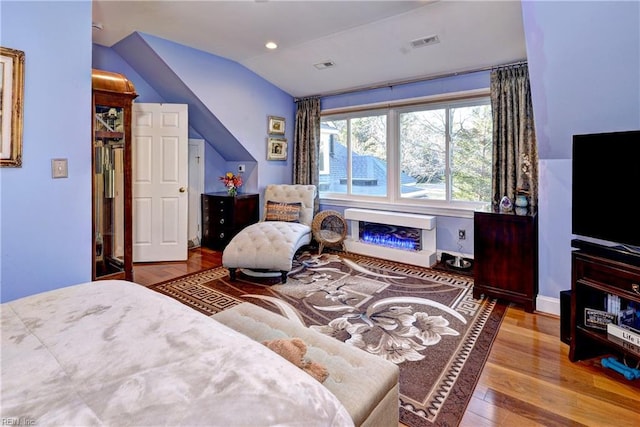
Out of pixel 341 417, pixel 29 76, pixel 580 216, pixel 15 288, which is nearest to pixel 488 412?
pixel 341 417

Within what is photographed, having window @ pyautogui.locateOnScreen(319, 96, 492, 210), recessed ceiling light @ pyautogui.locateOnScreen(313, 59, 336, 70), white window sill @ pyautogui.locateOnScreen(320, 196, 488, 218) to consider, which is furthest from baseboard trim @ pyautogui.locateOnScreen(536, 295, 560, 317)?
recessed ceiling light @ pyautogui.locateOnScreen(313, 59, 336, 70)

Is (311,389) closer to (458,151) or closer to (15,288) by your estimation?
(15,288)

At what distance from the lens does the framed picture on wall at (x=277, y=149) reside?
5.24 meters

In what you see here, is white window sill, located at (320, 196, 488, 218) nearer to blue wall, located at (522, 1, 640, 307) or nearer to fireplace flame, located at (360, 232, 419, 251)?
fireplace flame, located at (360, 232, 419, 251)

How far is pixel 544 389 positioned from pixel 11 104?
10.9 feet

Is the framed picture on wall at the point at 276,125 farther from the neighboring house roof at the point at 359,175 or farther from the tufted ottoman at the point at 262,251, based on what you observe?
the tufted ottoman at the point at 262,251

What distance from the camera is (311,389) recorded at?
860mm

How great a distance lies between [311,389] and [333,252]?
403cm

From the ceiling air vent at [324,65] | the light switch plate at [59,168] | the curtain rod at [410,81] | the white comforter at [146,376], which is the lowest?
the white comforter at [146,376]

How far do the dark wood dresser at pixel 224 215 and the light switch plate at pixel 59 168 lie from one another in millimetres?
2716

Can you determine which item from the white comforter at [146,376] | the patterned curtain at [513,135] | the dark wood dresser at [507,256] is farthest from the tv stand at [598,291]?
the white comforter at [146,376]

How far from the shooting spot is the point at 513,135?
3543 mm

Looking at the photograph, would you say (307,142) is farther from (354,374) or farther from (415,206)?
(354,374)

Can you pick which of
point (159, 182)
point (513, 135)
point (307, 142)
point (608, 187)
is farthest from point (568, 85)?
point (159, 182)
